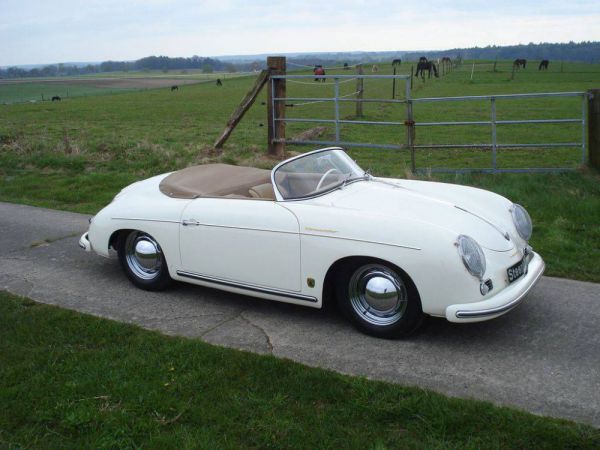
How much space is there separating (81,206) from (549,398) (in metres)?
7.41

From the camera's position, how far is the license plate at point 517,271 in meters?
4.62

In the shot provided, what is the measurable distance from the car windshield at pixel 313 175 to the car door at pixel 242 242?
8.9 inches

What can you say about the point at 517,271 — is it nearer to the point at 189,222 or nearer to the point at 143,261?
the point at 189,222

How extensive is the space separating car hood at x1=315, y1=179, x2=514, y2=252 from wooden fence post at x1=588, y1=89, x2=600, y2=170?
412 centimetres

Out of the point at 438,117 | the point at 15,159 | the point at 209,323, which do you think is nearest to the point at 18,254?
the point at 209,323

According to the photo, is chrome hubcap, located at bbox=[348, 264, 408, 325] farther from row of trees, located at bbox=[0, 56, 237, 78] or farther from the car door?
row of trees, located at bbox=[0, 56, 237, 78]

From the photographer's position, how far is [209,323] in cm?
512

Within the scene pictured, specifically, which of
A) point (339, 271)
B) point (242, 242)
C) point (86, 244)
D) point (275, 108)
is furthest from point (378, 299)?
point (275, 108)

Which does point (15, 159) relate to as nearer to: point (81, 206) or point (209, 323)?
point (81, 206)

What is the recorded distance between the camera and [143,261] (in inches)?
229

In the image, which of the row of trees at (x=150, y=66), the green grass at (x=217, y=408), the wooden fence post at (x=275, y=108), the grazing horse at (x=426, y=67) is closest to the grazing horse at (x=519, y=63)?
the grazing horse at (x=426, y=67)

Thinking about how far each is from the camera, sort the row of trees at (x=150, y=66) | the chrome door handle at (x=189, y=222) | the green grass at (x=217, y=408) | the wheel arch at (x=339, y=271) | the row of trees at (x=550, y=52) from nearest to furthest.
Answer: the green grass at (x=217, y=408) → the wheel arch at (x=339, y=271) → the chrome door handle at (x=189, y=222) → the row of trees at (x=550, y=52) → the row of trees at (x=150, y=66)

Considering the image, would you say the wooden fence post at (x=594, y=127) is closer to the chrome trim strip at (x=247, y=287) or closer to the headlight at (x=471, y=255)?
the headlight at (x=471, y=255)

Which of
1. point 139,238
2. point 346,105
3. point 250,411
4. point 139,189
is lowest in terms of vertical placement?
point 250,411
